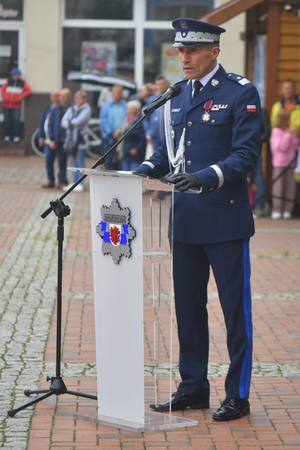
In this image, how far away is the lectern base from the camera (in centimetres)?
423

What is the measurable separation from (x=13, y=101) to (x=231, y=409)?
16653 mm

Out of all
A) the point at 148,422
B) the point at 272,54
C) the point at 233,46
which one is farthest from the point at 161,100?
the point at 233,46

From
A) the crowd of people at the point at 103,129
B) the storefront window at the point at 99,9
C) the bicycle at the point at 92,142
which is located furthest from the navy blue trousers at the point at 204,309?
the storefront window at the point at 99,9

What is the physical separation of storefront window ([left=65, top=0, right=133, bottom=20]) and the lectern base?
1769 centimetres

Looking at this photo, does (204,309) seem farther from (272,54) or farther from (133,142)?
(133,142)

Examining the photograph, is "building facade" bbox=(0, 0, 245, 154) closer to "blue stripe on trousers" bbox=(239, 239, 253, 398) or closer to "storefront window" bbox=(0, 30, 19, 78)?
"storefront window" bbox=(0, 30, 19, 78)

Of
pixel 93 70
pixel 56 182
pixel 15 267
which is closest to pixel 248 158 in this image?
pixel 15 267

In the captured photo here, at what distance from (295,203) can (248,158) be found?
8999 millimetres

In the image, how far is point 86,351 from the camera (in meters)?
5.80

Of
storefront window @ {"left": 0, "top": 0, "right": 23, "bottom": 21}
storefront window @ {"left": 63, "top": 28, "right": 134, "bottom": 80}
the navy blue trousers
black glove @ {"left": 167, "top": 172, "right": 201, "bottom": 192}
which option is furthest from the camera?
storefront window @ {"left": 63, "top": 28, "right": 134, "bottom": 80}

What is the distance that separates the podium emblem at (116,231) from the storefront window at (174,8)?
1772 centimetres

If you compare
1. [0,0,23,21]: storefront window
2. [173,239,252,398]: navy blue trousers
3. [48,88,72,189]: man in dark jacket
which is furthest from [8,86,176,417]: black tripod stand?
[0,0,23,21]: storefront window

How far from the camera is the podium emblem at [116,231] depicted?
13.4 ft

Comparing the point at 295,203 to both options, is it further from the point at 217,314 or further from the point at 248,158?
the point at 248,158
